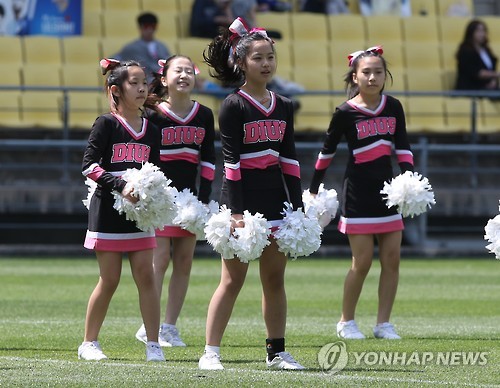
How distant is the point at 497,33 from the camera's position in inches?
754

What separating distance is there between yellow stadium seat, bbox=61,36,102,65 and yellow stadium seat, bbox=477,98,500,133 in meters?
5.55

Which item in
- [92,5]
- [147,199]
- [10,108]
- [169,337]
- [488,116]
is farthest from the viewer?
[92,5]

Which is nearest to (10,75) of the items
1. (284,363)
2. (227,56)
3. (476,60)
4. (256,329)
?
(476,60)

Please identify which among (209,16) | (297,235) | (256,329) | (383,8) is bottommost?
(256,329)

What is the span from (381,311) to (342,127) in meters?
1.32

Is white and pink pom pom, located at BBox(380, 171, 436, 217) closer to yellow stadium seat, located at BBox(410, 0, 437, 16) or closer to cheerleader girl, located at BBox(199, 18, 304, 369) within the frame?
cheerleader girl, located at BBox(199, 18, 304, 369)

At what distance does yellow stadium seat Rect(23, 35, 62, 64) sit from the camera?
16750 mm

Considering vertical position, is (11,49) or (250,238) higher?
(11,49)

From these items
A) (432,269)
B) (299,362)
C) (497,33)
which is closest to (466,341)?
(299,362)

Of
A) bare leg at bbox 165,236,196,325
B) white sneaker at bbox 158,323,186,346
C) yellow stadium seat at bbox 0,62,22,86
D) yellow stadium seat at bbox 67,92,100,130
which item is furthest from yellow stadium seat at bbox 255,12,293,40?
white sneaker at bbox 158,323,186,346

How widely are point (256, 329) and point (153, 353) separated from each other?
193cm

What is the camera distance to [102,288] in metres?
6.99

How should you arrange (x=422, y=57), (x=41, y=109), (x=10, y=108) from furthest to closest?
(x=422, y=57) → (x=41, y=109) → (x=10, y=108)

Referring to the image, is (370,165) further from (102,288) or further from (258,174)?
(102,288)
